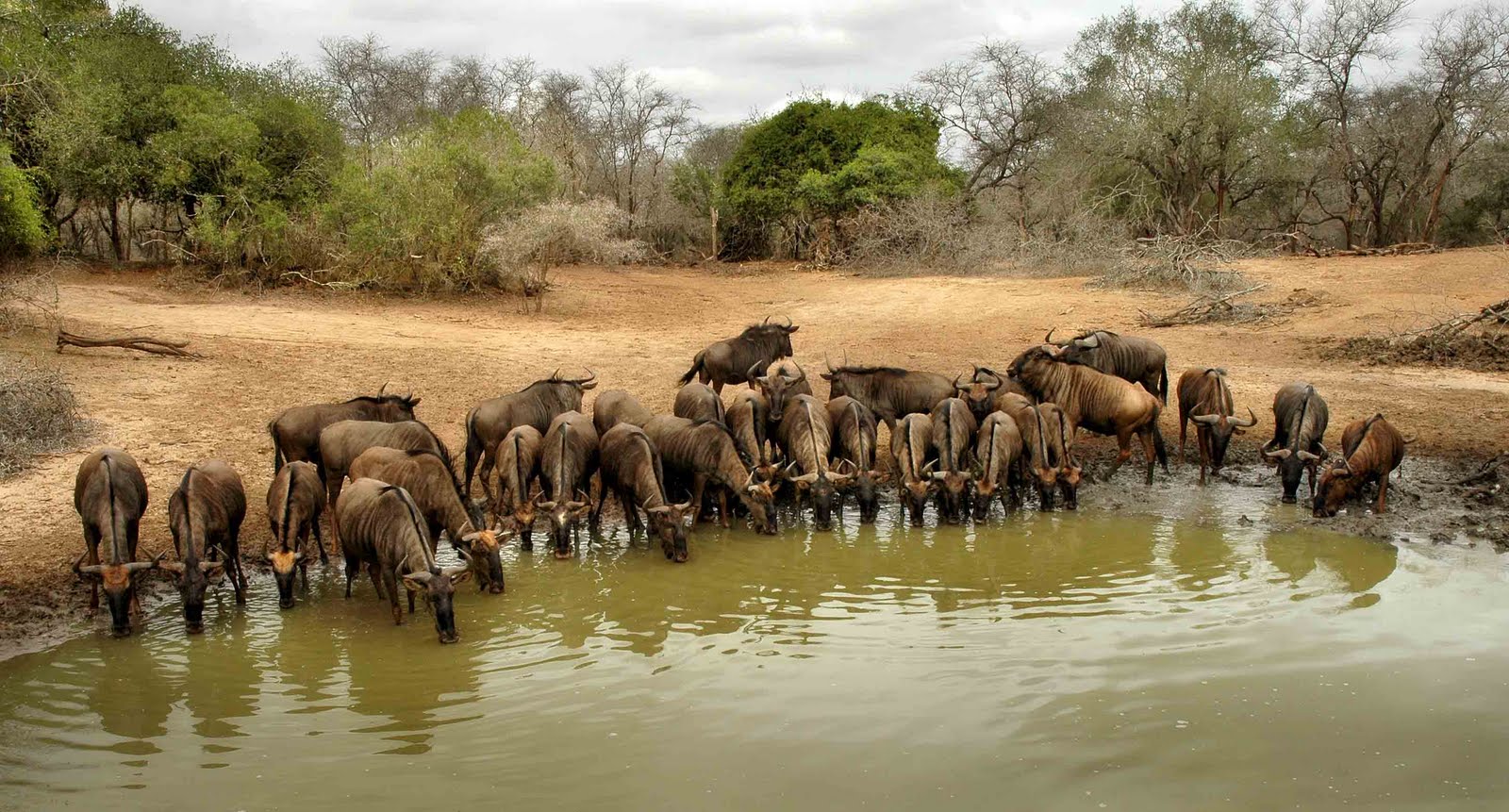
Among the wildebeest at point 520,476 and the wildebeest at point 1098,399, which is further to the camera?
the wildebeest at point 1098,399

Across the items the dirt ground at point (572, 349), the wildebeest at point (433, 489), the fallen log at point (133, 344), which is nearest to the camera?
the wildebeest at point (433, 489)

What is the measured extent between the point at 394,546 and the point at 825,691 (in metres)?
3.17

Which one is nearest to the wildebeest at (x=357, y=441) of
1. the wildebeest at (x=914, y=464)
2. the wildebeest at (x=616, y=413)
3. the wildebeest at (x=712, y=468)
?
the wildebeest at (x=616, y=413)

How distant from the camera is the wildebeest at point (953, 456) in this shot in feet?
33.5

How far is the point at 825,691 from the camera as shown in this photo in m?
6.84

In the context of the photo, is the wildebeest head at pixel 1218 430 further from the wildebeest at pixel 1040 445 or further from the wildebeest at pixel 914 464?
the wildebeest at pixel 914 464

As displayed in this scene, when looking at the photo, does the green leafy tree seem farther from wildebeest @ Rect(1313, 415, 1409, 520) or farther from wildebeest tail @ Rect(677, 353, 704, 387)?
wildebeest @ Rect(1313, 415, 1409, 520)

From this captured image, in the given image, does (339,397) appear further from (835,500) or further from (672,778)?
(672,778)

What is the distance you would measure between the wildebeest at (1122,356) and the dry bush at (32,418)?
10.5 meters

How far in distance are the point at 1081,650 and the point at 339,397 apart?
31.9ft

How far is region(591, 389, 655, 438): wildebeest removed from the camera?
1109 cm

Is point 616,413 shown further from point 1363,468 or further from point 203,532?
point 1363,468

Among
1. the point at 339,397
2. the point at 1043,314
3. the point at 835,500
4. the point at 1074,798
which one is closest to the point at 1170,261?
the point at 1043,314

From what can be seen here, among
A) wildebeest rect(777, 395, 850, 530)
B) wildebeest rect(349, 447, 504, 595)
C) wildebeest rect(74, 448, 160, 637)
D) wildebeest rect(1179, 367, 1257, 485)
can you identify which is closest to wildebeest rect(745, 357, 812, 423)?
wildebeest rect(777, 395, 850, 530)
